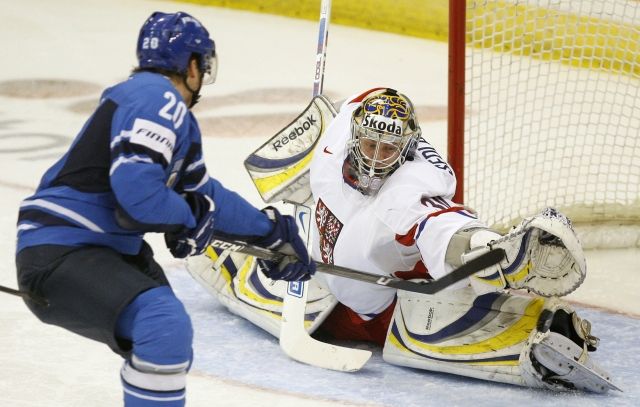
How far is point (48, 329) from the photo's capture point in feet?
12.0

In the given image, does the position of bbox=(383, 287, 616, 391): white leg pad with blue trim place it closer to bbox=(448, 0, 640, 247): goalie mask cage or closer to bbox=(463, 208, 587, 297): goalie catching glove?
bbox=(463, 208, 587, 297): goalie catching glove

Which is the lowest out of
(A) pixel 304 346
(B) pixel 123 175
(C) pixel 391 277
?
(A) pixel 304 346

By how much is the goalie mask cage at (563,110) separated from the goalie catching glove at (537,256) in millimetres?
1403

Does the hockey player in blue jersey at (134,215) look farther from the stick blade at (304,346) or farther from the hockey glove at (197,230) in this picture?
the stick blade at (304,346)

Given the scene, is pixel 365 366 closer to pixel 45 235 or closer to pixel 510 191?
pixel 45 235

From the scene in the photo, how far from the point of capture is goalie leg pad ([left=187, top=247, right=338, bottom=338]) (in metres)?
3.65

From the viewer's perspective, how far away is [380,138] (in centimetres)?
337

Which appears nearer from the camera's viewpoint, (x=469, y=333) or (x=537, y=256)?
(x=537, y=256)

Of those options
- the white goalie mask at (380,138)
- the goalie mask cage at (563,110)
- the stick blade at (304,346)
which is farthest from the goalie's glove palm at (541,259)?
the goalie mask cage at (563,110)

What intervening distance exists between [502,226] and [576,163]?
0.66 metres

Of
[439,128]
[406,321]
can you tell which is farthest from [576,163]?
[406,321]

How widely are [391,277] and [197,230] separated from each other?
0.84m

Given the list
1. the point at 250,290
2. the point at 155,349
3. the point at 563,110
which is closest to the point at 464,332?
the point at 250,290

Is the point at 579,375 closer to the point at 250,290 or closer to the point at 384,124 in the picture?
the point at 384,124
